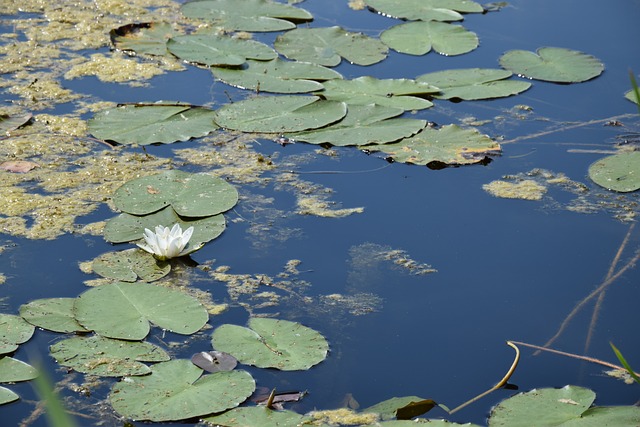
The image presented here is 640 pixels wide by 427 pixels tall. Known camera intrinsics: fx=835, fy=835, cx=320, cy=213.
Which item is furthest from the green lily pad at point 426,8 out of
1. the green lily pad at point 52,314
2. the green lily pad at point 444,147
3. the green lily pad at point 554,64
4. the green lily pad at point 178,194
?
the green lily pad at point 52,314

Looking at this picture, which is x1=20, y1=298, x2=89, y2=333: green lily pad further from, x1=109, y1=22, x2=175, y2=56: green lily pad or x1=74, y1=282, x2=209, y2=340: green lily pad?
x1=109, y1=22, x2=175, y2=56: green lily pad

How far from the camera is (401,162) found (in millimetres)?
3332

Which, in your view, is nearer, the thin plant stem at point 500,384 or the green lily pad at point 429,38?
the thin plant stem at point 500,384

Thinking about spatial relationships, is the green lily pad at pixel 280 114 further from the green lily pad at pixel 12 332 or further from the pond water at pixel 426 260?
the green lily pad at pixel 12 332

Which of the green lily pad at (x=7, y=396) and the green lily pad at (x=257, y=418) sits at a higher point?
the green lily pad at (x=257, y=418)

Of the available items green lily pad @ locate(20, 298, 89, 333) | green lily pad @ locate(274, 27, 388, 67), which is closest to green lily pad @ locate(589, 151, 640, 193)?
green lily pad @ locate(274, 27, 388, 67)

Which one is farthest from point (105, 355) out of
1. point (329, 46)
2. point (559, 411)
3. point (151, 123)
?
point (329, 46)

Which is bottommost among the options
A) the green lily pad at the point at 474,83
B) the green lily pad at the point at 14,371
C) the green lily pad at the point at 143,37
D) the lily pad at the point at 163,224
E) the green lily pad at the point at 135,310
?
the green lily pad at the point at 14,371

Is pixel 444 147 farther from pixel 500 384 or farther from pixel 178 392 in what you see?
pixel 178 392

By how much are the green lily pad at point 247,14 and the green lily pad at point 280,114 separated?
3.15ft

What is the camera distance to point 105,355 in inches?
88.5

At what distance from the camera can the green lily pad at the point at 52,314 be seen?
2.35 metres

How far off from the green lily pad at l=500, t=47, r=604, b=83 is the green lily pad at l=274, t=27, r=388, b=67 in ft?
2.15

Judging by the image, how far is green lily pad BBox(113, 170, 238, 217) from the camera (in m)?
2.93
